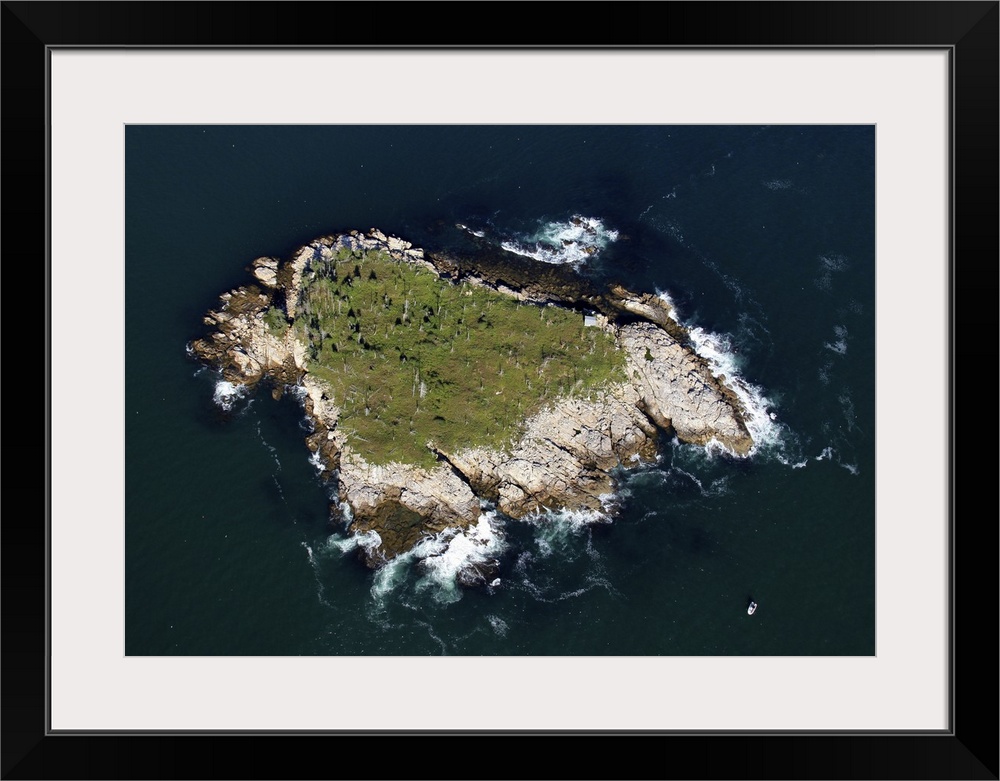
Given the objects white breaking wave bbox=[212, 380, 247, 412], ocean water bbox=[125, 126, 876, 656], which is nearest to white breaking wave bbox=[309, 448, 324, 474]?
ocean water bbox=[125, 126, 876, 656]

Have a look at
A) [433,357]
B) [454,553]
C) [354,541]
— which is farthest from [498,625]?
[433,357]

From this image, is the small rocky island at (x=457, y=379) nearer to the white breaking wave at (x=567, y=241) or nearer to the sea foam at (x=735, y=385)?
the sea foam at (x=735, y=385)

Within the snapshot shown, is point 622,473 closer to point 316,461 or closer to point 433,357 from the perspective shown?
point 433,357

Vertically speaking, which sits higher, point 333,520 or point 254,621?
point 333,520

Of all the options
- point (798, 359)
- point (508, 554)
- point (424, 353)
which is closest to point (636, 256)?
point (798, 359)

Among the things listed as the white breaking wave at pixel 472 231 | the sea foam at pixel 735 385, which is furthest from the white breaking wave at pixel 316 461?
the sea foam at pixel 735 385

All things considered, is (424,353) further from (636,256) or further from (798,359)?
(798,359)
